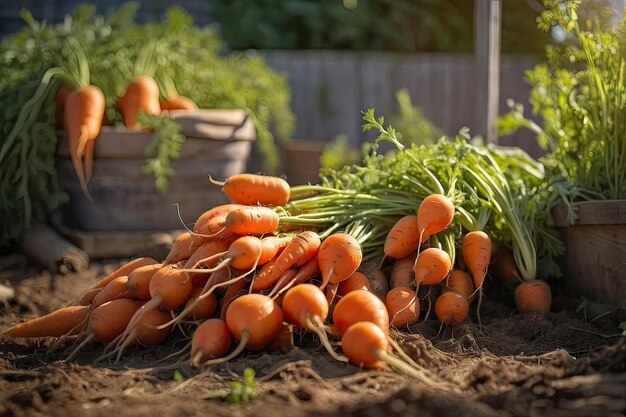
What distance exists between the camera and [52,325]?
2852 millimetres

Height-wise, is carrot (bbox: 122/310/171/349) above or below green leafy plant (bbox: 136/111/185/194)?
below

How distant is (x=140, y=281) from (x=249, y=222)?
1.52ft

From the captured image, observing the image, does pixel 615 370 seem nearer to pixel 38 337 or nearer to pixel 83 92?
pixel 38 337

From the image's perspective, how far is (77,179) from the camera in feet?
14.5

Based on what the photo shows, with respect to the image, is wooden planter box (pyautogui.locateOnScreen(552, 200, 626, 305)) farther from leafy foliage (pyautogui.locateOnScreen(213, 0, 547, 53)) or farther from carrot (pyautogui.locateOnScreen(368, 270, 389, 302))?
leafy foliage (pyautogui.locateOnScreen(213, 0, 547, 53))

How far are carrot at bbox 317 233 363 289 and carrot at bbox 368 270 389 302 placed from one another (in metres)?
0.21

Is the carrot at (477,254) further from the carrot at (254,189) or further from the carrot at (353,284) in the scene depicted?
the carrot at (254,189)

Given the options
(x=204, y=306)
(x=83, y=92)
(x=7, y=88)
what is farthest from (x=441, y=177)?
(x=7, y=88)

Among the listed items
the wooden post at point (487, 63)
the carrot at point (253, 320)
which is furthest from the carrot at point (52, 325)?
the wooden post at point (487, 63)

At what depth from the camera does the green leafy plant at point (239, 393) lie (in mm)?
2002

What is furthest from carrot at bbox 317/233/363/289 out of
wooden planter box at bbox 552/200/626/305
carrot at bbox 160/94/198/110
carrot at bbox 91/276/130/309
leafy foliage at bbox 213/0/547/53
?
leafy foliage at bbox 213/0/547/53

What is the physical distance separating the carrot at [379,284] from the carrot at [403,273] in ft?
0.12

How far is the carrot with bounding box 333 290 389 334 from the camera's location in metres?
2.44

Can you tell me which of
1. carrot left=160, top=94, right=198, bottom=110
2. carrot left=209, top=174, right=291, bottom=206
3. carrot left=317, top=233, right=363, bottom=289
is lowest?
carrot left=317, top=233, right=363, bottom=289
